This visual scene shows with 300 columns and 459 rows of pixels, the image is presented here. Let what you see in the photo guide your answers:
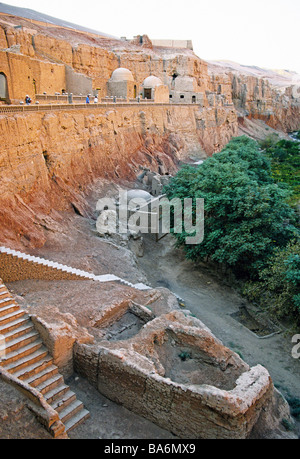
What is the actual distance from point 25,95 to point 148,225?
10101mm

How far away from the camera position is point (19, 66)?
65.1 ft

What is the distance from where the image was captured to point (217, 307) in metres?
17.1

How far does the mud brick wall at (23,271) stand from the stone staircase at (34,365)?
8.45 feet

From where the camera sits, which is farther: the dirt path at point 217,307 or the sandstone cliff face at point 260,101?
the sandstone cliff face at point 260,101

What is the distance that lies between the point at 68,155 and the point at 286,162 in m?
34.8

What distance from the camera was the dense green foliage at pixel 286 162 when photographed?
119ft

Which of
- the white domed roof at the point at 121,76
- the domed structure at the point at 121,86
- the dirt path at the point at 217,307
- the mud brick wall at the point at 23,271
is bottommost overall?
the dirt path at the point at 217,307

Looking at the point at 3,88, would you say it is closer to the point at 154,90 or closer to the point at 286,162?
the point at 154,90

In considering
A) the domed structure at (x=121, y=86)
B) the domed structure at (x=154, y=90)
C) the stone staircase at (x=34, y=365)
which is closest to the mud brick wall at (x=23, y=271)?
the stone staircase at (x=34, y=365)

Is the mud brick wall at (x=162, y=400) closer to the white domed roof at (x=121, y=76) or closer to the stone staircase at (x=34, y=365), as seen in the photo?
the stone staircase at (x=34, y=365)

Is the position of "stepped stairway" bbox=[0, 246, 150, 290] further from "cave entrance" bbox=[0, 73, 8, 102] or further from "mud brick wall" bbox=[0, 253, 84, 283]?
"cave entrance" bbox=[0, 73, 8, 102]

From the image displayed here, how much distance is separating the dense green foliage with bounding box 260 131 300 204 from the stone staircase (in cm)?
2321

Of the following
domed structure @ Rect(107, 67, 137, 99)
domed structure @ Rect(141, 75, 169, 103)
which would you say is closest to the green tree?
domed structure @ Rect(107, 67, 137, 99)
